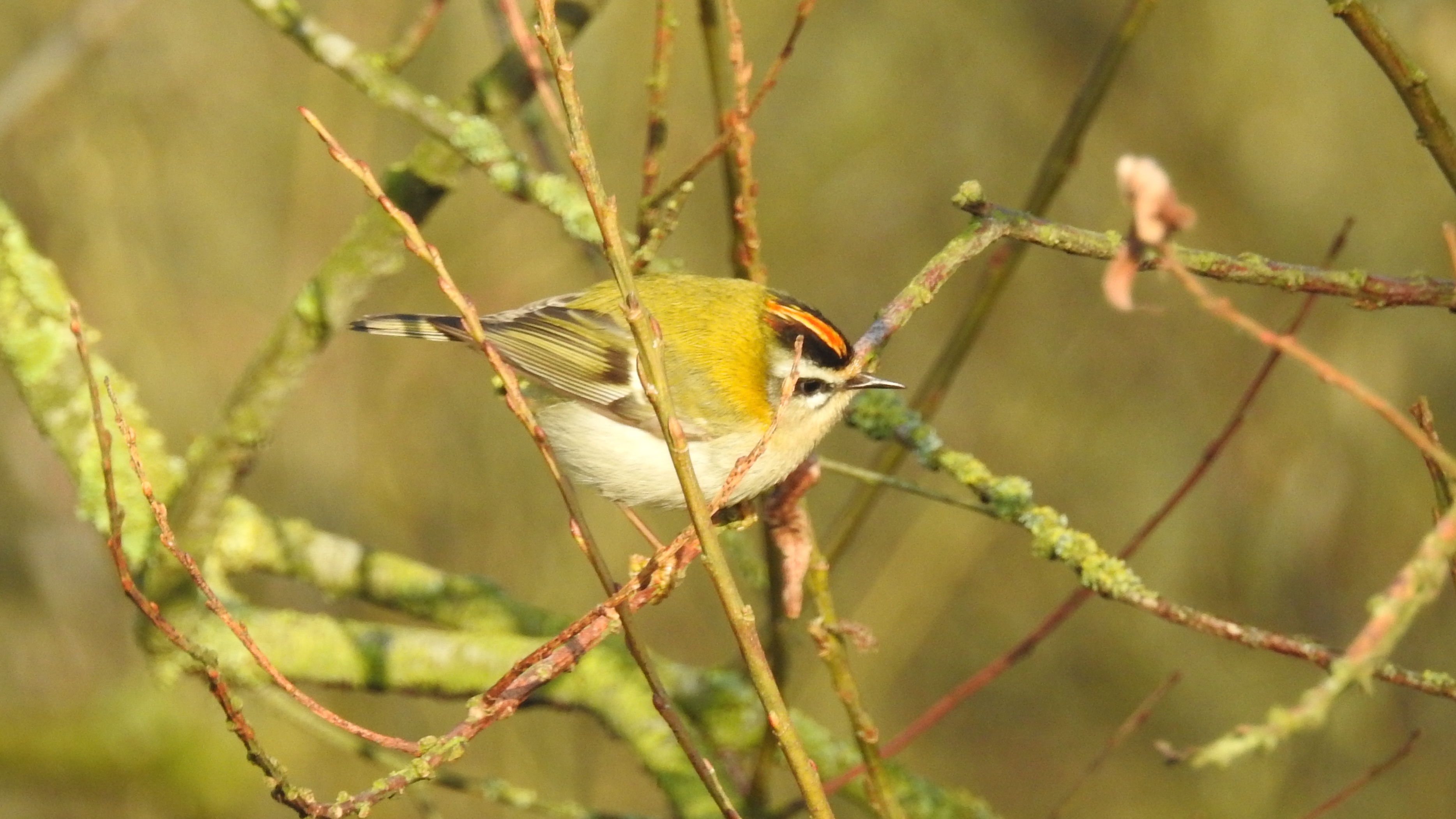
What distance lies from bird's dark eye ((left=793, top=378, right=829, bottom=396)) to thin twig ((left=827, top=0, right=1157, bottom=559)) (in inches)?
9.7

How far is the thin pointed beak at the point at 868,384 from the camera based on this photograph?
2.49m

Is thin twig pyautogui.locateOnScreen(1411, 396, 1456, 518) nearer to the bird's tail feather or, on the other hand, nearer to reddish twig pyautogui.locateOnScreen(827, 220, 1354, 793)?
reddish twig pyautogui.locateOnScreen(827, 220, 1354, 793)

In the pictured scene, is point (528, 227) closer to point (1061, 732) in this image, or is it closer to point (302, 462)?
point (302, 462)

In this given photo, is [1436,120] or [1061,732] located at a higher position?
[1436,120]

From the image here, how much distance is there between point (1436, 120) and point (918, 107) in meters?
5.80

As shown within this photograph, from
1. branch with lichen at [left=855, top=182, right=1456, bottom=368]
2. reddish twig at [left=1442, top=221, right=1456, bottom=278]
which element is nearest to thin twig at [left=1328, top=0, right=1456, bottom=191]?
branch with lichen at [left=855, top=182, right=1456, bottom=368]

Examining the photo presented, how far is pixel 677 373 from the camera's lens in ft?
9.25

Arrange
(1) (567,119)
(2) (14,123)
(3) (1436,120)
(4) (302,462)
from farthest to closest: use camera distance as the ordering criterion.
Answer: (4) (302,462) → (2) (14,123) → (3) (1436,120) → (1) (567,119)

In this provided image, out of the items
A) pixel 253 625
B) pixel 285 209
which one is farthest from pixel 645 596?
pixel 285 209

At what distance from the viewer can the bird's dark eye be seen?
8.62 ft

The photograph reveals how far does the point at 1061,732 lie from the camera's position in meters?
7.53

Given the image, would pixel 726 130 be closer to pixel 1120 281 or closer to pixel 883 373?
pixel 1120 281

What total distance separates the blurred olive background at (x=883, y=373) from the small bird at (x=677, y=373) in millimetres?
3450

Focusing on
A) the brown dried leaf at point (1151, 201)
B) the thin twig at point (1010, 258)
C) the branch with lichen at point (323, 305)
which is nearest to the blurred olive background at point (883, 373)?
the thin twig at point (1010, 258)
